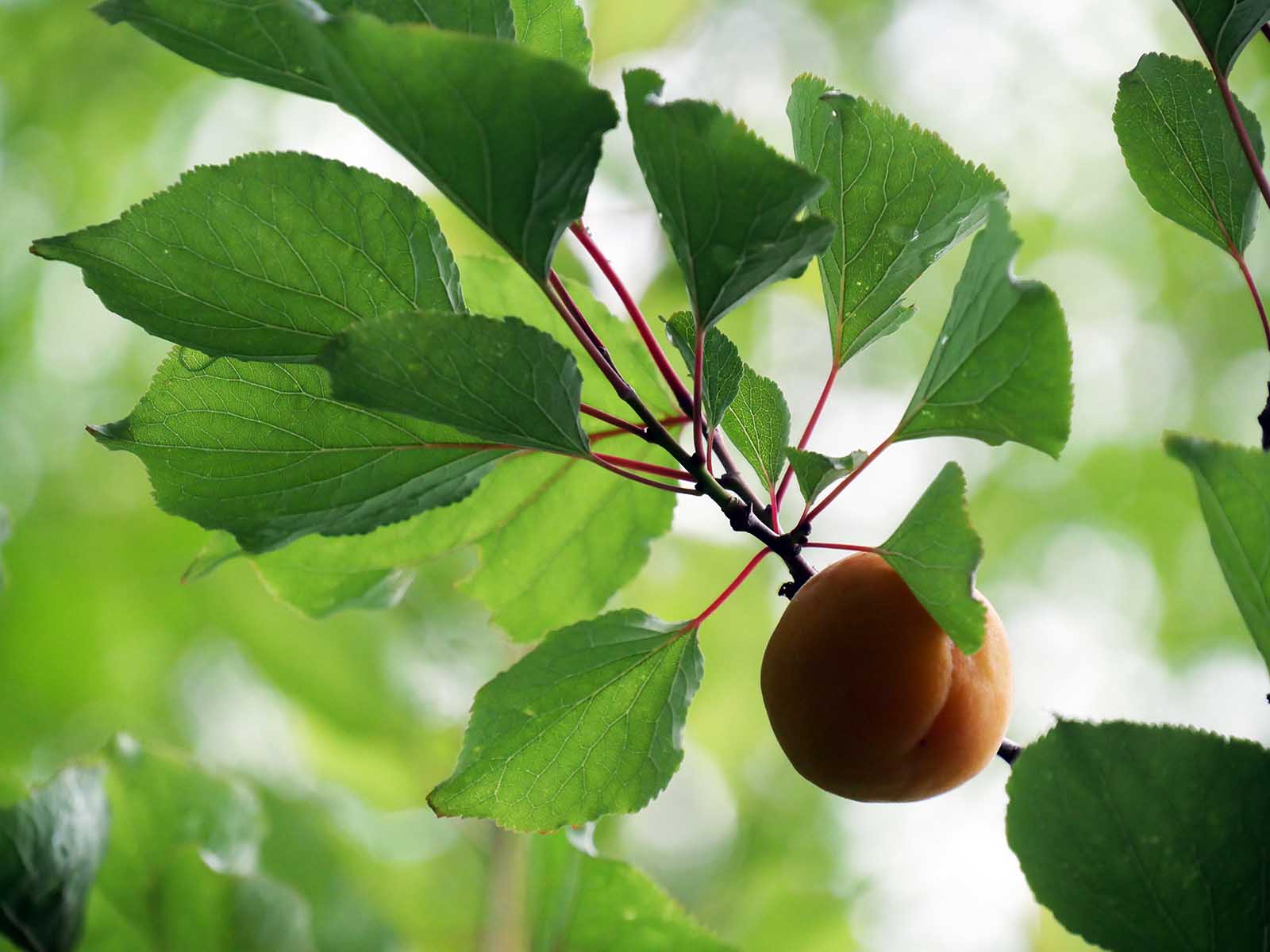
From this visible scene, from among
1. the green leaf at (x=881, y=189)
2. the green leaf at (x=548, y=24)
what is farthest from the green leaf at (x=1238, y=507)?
the green leaf at (x=548, y=24)

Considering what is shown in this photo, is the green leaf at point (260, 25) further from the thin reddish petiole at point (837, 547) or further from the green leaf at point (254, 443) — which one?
the thin reddish petiole at point (837, 547)

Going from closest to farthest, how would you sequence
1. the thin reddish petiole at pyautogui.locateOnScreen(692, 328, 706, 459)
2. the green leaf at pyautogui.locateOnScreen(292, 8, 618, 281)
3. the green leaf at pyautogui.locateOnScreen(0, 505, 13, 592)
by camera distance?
the green leaf at pyautogui.locateOnScreen(292, 8, 618, 281) → the thin reddish petiole at pyautogui.locateOnScreen(692, 328, 706, 459) → the green leaf at pyautogui.locateOnScreen(0, 505, 13, 592)

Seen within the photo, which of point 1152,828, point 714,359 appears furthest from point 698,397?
point 1152,828

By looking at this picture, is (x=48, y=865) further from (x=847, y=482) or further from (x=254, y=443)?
(x=847, y=482)

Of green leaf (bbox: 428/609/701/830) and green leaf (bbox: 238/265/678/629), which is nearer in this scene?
green leaf (bbox: 428/609/701/830)

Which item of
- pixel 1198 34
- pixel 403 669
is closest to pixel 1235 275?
pixel 403 669

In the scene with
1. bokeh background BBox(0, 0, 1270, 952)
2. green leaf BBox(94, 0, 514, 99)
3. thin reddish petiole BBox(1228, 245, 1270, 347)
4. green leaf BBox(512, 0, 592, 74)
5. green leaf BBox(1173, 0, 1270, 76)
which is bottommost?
bokeh background BBox(0, 0, 1270, 952)

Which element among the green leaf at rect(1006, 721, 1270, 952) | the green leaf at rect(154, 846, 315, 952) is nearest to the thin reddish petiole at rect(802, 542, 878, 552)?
the green leaf at rect(1006, 721, 1270, 952)

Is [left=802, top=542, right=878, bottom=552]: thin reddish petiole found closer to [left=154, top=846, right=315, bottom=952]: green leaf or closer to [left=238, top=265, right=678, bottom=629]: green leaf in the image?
[left=238, top=265, right=678, bottom=629]: green leaf
